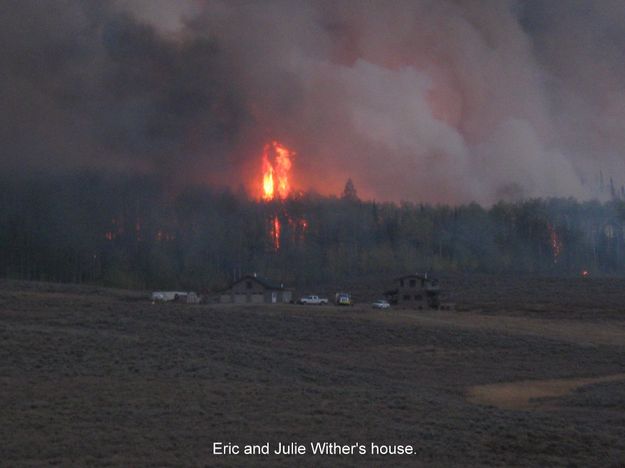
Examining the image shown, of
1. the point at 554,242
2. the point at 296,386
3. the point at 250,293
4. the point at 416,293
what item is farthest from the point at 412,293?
the point at 554,242

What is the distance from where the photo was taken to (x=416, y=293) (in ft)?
334

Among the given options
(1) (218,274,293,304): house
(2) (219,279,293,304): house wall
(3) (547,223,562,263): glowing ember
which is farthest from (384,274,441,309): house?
(3) (547,223,562,263): glowing ember

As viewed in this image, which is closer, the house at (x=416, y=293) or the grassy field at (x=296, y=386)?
the grassy field at (x=296, y=386)

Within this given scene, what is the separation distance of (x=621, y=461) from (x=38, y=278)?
5216 inches

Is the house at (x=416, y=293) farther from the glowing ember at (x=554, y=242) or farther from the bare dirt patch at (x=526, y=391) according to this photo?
the glowing ember at (x=554, y=242)

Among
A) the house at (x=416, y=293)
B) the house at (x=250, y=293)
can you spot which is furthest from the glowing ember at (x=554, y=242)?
the house at (x=250, y=293)

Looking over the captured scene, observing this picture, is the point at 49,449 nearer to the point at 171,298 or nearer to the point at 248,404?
the point at 248,404

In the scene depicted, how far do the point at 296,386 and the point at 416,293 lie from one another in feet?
219

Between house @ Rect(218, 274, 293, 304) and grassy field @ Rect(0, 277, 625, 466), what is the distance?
18515 mm

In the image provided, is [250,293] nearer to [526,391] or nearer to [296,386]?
[526,391]

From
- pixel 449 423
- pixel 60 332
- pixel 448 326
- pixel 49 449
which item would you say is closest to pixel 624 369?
pixel 448 326

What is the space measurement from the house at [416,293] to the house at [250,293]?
16215 millimetres

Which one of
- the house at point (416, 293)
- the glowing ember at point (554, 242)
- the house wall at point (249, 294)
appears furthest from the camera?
the glowing ember at point (554, 242)

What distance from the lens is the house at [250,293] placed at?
317 feet
